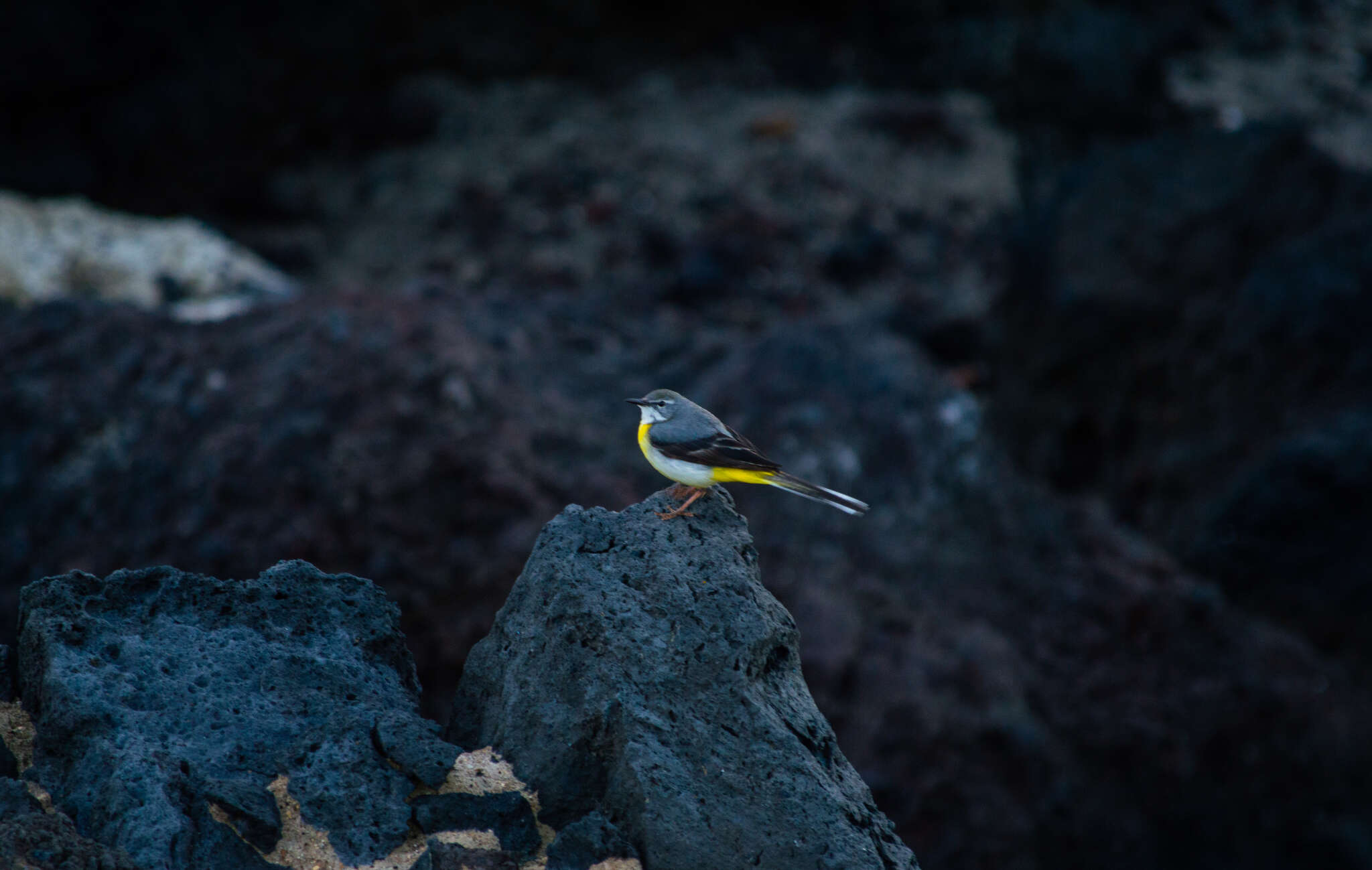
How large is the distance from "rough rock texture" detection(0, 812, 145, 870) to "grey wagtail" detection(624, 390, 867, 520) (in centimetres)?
290

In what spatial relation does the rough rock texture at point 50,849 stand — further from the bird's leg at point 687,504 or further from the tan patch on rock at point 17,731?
the bird's leg at point 687,504

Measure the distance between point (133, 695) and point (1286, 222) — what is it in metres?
14.2

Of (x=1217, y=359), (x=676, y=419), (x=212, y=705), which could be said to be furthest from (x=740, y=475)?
(x=1217, y=359)

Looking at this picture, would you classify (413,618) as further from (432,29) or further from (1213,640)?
(432,29)

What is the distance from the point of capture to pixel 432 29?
2853 cm

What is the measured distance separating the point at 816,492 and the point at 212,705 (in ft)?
10.2

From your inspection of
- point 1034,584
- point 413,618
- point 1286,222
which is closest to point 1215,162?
point 1286,222

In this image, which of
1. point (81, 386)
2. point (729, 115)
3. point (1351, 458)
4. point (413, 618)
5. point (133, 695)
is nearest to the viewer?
point (133, 695)

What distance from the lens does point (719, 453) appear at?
6383 mm

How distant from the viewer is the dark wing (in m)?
6.34

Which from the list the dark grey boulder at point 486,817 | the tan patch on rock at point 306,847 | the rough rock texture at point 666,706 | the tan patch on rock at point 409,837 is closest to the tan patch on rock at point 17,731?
the tan patch on rock at point 409,837

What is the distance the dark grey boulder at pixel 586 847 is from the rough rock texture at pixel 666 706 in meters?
0.10

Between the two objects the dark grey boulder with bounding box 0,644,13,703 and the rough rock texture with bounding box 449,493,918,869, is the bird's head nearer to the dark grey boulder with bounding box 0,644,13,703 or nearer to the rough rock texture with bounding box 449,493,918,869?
the rough rock texture with bounding box 449,493,918,869

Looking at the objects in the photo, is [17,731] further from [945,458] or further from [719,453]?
[945,458]
